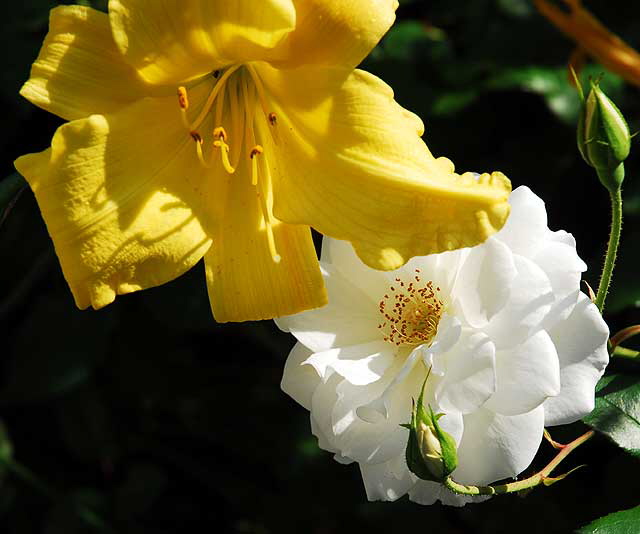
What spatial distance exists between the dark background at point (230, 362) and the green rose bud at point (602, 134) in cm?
45

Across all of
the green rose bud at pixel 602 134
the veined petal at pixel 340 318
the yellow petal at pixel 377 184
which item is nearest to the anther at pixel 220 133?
the yellow petal at pixel 377 184

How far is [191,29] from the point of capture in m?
1.00

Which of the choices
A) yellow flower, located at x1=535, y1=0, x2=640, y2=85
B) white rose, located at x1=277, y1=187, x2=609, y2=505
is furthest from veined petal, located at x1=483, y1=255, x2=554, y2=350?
yellow flower, located at x1=535, y1=0, x2=640, y2=85

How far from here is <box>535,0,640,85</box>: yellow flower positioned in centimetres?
140

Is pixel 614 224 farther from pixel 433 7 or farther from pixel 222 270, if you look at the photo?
pixel 433 7

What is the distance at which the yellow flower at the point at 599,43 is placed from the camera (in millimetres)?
1399

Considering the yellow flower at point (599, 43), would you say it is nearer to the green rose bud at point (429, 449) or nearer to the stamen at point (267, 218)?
the stamen at point (267, 218)

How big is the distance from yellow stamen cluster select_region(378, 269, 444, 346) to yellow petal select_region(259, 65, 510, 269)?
0.09 meters

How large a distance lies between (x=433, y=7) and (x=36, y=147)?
773 millimetres

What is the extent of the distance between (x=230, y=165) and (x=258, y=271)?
0.53ft

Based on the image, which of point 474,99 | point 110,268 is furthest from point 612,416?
point 474,99

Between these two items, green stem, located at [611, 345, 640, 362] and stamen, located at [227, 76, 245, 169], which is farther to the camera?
stamen, located at [227, 76, 245, 169]

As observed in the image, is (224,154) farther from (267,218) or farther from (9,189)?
(9,189)

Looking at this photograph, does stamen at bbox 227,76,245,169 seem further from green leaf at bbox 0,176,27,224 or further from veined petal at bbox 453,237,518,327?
veined petal at bbox 453,237,518,327
